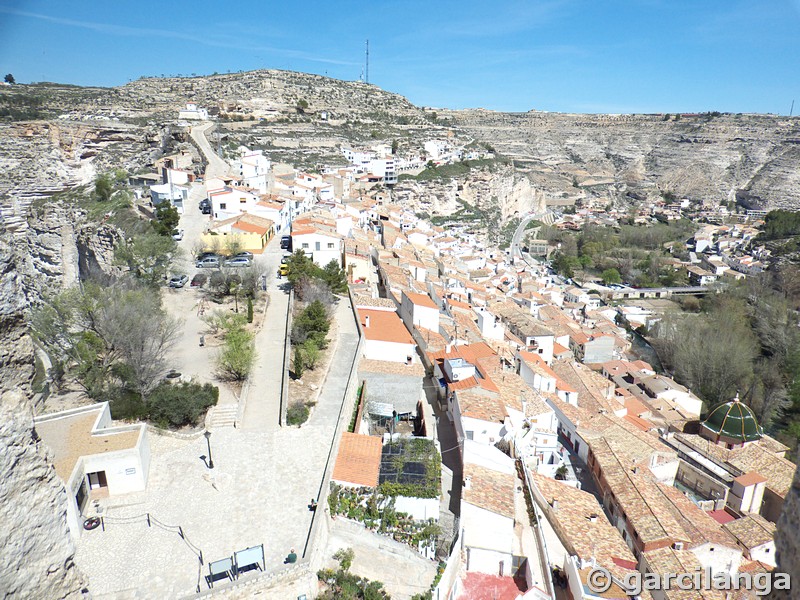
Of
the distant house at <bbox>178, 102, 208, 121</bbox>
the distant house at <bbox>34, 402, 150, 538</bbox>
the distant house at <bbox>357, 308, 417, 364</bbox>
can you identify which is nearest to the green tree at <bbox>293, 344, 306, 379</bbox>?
the distant house at <bbox>357, 308, 417, 364</bbox>

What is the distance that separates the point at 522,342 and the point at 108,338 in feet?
58.6

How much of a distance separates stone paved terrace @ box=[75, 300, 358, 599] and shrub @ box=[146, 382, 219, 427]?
48 centimetres

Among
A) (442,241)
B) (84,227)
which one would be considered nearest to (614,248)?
(442,241)

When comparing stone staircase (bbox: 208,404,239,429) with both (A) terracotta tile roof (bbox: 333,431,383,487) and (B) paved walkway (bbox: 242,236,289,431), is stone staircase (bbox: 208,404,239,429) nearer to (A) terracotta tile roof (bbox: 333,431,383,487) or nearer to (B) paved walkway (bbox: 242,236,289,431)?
(B) paved walkway (bbox: 242,236,289,431)

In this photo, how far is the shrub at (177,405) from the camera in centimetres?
1088

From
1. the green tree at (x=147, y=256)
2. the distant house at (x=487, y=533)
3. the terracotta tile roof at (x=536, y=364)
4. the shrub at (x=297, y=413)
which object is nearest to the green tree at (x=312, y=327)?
the shrub at (x=297, y=413)

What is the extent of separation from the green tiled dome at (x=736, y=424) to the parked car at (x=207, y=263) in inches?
837

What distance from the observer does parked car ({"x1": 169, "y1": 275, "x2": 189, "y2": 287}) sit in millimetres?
19344

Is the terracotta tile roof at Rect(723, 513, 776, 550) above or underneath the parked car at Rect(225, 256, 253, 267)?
underneath

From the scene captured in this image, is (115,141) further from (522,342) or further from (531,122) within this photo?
(531,122)

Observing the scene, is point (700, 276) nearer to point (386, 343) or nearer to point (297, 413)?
point (386, 343)

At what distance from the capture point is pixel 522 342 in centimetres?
2442

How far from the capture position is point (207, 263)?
21.7 metres

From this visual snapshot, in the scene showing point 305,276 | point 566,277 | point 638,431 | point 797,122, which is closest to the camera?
point 638,431
